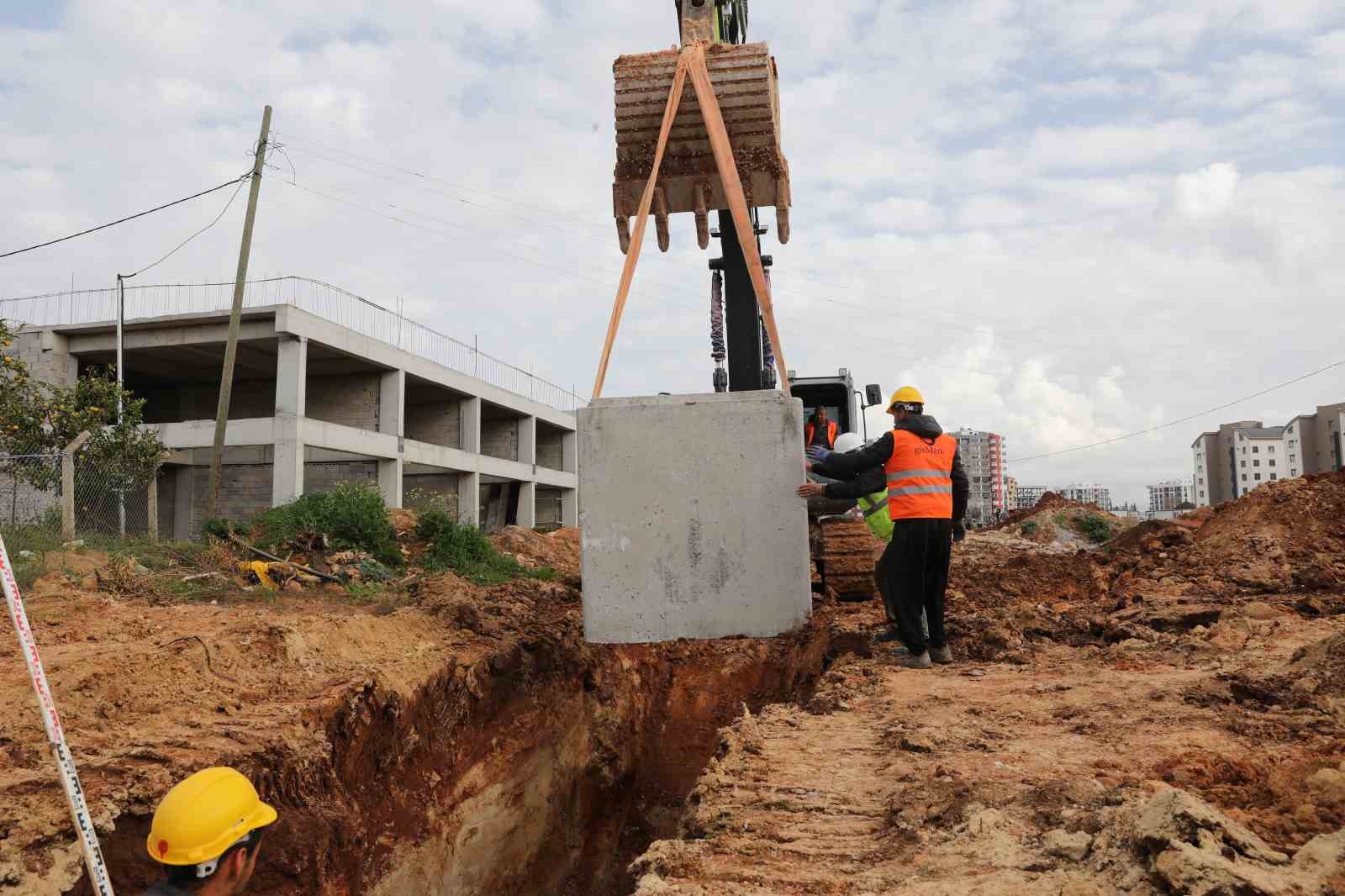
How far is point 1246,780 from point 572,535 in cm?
2230

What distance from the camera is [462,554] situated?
17.0 meters

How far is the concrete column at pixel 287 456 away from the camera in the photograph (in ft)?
68.1

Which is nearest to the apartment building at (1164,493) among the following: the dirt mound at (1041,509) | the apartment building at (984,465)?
the apartment building at (984,465)

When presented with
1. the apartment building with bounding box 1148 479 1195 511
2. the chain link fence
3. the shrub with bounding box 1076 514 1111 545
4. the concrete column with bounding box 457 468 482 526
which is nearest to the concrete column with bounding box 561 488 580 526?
the concrete column with bounding box 457 468 482 526

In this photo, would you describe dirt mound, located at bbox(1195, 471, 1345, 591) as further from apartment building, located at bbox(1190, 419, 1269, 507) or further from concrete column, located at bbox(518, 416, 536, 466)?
apartment building, located at bbox(1190, 419, 1269, 507)

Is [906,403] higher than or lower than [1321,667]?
higher

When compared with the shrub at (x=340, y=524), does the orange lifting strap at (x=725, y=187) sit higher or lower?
higher

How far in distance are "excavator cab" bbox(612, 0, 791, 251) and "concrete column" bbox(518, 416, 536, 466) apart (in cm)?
2770

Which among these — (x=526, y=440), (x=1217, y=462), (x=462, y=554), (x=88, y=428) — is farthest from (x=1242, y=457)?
(x=88, y=428)

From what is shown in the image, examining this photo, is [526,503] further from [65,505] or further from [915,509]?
[915,509]

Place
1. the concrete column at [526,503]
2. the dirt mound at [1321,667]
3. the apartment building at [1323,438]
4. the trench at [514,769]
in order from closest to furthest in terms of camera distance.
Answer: the dirt mound at [1321,667]
the trench at [514,769]
the concrete column at [526,503]
the apartment building at [1323,438]

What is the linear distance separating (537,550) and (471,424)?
416 inches

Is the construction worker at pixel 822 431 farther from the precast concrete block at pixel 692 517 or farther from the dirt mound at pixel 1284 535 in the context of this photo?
the precast concrete block at pixel 692 517

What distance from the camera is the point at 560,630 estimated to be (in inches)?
352
